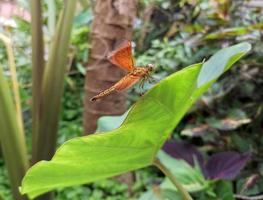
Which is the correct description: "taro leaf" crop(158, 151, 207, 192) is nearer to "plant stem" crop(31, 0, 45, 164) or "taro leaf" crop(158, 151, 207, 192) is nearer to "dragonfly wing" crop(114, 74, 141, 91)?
"plant stem" crop(31, 0, 45, 164)

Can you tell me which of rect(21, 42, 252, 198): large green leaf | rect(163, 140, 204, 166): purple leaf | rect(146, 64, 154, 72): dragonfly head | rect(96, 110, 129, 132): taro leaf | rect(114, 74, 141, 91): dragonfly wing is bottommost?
rect(163, 140, 204, 166): purple leaf

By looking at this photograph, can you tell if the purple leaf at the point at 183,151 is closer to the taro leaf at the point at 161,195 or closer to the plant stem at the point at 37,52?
the taro leaf at the point at 161,195

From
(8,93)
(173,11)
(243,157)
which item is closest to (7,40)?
(8,93)

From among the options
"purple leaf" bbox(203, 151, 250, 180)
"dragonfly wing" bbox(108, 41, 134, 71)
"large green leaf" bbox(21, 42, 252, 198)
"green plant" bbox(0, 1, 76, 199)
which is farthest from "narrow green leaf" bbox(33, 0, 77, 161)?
"dragonfly wing" bbox(108, 41, 134, 71)

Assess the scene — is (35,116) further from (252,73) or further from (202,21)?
(202,21)

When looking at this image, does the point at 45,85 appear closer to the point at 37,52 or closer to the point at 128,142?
the point at 37,52

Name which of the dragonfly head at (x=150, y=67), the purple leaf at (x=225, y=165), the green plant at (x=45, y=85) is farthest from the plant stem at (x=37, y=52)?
the dragonfly head at (x=150, y=67)
